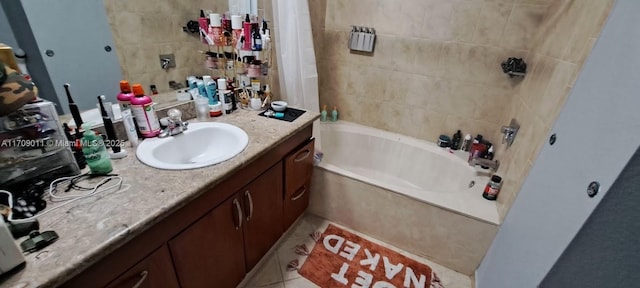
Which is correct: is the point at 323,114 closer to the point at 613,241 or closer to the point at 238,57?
the point at 238,57

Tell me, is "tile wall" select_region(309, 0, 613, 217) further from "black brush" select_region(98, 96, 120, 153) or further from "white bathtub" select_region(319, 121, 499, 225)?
"black brush" select_region(98, 96, 120, 153)

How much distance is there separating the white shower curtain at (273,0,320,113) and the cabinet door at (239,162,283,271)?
57cm

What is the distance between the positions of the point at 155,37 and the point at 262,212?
903mm

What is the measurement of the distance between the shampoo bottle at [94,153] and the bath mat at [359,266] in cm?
108

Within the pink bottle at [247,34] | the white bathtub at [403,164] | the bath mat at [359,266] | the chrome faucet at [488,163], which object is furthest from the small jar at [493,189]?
the pink bottle at [247,34]

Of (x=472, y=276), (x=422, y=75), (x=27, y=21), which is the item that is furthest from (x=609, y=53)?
(x=27, y=21)

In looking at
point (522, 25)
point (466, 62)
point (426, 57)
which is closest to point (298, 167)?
point (426, 57)

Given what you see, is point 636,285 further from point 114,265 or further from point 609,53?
point 114,265

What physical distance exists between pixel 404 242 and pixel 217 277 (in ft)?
3.69

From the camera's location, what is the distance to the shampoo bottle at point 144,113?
98 cm

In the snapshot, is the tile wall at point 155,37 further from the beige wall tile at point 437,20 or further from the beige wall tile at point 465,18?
the beige wall tile at point 465,18

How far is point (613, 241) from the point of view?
1.96 ft

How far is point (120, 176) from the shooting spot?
2.73ft

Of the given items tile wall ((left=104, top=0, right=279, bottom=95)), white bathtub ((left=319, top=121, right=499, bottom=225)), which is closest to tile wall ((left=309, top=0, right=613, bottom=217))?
white bathtub ((left=319, top=121, right=499, bottom=225))
